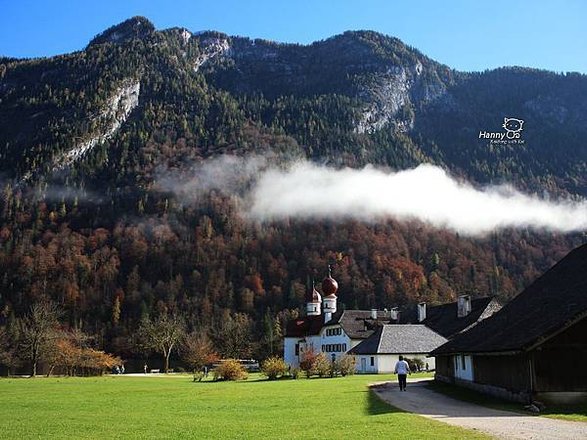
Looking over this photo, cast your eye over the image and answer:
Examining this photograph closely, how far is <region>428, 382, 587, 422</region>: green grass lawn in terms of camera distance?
891 inches

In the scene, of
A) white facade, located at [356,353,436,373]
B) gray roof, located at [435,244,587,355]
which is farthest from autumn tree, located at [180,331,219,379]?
→ gray roof, located at [435,244,587,355]

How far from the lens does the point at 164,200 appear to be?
7859 inches

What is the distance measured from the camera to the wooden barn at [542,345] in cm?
2520

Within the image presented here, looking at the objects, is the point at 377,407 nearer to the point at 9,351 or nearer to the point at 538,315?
the point at 538,315

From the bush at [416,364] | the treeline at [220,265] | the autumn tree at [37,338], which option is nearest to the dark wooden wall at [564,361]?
the bush at [416,364]

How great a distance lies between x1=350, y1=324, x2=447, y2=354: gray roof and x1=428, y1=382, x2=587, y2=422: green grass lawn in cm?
3264

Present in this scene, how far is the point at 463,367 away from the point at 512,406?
11025mm

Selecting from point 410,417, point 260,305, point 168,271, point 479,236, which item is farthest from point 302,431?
point 479,236

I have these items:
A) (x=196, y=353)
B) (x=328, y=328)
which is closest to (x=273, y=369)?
(x=196, y=353)

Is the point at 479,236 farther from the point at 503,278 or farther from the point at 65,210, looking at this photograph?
the point at 65,210

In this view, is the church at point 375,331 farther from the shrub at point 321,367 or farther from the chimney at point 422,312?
the shrub at point 321,367

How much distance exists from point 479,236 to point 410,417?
549 feet

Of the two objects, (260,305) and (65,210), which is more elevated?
(65,210)

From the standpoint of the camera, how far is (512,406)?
85.5ft
